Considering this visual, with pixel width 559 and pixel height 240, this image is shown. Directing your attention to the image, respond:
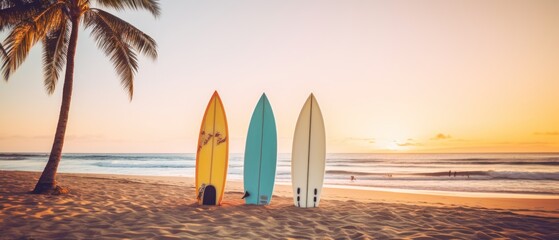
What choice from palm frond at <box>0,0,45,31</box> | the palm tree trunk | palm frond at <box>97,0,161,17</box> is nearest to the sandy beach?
the palm tree trunk

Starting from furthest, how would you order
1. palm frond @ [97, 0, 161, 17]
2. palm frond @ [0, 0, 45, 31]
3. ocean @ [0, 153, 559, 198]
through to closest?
ocean @ [0, 153, 559, 198] < palm frond @ [97, 0, 161, 17] < palm frond @ [0, 0, 45, 31]

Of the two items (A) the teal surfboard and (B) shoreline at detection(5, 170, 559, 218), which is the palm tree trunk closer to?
(B) shoreline at detection(5, 170, 559, 218)

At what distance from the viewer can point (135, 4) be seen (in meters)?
6.88

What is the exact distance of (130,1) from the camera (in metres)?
6.82

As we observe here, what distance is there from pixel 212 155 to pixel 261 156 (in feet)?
2.91

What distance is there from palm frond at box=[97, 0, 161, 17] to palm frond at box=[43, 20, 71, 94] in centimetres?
100

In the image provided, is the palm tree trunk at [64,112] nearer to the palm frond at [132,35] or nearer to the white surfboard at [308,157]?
the palm frond at [132,35]

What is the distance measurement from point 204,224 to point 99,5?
5.20 meters

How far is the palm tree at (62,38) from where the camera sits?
5.84 meters

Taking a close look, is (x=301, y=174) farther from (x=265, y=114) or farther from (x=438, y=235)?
(x=438, y=235)

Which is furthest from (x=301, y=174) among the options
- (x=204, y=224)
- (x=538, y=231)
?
(x=538, y=231)

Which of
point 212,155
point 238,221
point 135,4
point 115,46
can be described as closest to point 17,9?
point 115,46

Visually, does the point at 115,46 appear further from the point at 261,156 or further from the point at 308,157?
the point at 308,157

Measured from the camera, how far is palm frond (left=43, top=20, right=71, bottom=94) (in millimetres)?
7137
